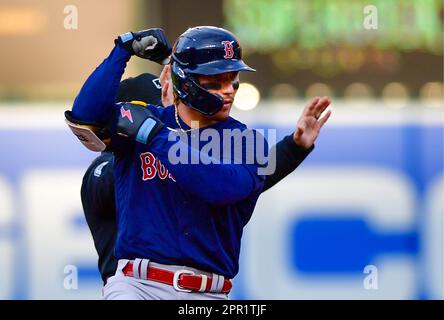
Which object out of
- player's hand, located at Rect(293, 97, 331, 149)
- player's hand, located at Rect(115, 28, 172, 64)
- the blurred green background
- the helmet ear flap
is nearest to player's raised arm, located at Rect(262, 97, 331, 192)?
player's hand, located at Rect(293, 97, 331, 149)

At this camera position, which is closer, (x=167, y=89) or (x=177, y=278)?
(x=177, y=278)

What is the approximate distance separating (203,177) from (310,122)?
2.52 ft

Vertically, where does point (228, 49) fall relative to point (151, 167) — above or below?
above

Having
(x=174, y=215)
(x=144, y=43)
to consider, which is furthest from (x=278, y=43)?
(x=174, y=215)

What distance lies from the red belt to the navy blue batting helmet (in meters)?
0.60

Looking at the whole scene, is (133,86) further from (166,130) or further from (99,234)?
(166,130)

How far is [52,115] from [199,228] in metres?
3.41

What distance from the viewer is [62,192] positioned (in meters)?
7.83

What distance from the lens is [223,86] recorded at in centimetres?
470

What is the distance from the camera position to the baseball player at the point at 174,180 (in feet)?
14.7

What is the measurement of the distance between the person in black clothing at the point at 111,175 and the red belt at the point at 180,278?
0.68 metres

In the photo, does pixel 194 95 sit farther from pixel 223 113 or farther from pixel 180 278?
pixel 180 278
